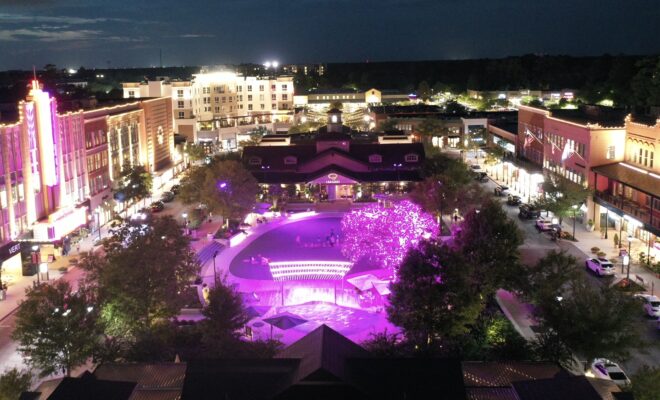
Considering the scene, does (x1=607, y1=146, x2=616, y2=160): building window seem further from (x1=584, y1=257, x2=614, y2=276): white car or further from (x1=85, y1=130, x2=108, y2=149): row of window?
(x1=85, y1=130, x2=108, y2=149): row of window

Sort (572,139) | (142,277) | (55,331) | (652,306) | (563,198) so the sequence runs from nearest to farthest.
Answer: (55,331) → (142,277) → (652,306) → (563,198) → (572,139)

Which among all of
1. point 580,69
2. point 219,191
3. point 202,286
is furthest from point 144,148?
point 580,69

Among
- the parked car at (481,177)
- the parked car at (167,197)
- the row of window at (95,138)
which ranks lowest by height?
the parked car at (167,197)

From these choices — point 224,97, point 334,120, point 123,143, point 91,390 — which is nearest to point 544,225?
point 91,390

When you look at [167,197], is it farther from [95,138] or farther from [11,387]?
[11,387]

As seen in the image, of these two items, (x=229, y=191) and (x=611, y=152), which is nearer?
(x=611, y=152)

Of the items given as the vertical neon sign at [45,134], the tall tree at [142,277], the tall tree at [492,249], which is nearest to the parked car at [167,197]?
the vertical neon sign at [45,134]

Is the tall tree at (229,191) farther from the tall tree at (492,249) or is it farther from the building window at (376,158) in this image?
the tall tree at (492,249)
